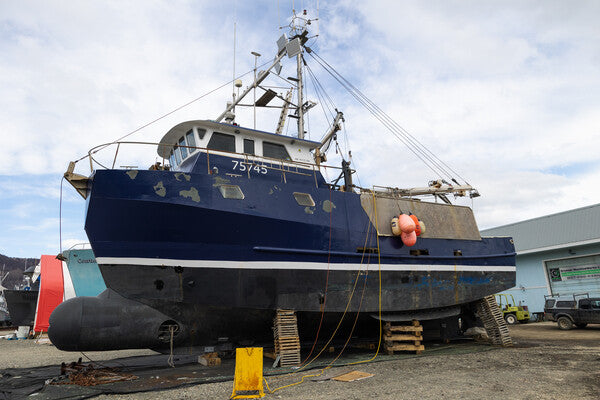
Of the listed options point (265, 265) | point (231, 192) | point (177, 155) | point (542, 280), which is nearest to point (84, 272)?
point (177, 155)

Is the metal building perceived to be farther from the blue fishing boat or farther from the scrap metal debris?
the scrap metal debris

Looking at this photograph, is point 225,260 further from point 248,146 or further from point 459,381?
point 459,381

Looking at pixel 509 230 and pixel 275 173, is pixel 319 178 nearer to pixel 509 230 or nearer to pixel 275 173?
pixel 275 173

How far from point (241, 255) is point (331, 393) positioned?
3096mm

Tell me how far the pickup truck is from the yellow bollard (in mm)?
15046

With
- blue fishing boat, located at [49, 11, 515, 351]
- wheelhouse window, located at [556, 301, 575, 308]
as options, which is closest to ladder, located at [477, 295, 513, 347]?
blue fishing boat, located at [49, 11, 515, 351]

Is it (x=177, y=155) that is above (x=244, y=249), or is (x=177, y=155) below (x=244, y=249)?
above

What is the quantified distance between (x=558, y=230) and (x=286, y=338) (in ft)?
59.7

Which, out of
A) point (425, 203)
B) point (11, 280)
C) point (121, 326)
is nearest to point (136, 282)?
point (121, 326)

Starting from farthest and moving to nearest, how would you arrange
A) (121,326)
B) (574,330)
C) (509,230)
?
1. (509,230)
2. (574,330)
3. (121,326)

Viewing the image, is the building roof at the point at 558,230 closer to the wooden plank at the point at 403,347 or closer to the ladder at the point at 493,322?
the ladder at the point at 493,322

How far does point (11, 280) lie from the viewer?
495ft

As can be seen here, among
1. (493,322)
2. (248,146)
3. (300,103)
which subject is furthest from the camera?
(300,103)

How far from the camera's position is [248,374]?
551 centimetres
